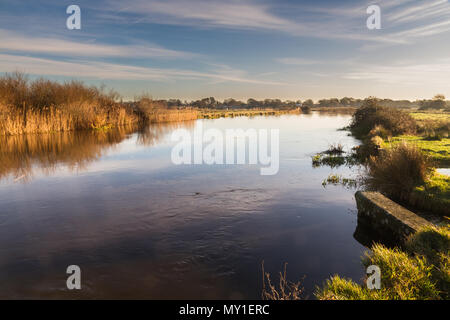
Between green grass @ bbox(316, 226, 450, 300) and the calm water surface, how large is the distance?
42.7 inches

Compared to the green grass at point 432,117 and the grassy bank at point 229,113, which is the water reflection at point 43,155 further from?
the grassy bank at point 229,113

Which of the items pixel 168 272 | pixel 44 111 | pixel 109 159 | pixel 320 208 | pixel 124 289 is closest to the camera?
pixel 124 289

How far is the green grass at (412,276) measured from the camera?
4.56m

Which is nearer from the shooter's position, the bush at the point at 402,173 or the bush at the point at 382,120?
the bush at the point at 402,173

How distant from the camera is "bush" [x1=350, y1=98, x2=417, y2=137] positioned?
A: 27.6m

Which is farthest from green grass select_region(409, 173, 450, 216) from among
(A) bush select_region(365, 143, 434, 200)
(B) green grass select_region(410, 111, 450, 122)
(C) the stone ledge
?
(B) green grass select_region(410, 111, 450, 122)

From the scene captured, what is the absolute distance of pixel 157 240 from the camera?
25.7 ft

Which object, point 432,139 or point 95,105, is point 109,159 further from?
point 95,105

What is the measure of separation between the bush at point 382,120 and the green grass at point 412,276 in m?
22.8

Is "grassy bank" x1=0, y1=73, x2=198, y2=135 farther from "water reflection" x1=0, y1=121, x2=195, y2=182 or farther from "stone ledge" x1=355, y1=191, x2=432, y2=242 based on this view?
"stone ledge" x1=355, y1=191, x2=432, y2=242

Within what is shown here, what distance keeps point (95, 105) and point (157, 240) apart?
4048 centimetres

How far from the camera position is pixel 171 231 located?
8.43 metres

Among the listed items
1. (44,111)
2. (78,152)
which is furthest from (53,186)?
(44,111)

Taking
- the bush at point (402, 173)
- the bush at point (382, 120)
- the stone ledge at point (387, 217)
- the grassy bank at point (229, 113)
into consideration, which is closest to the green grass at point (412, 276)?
the stone ledge at point (387, 217)
